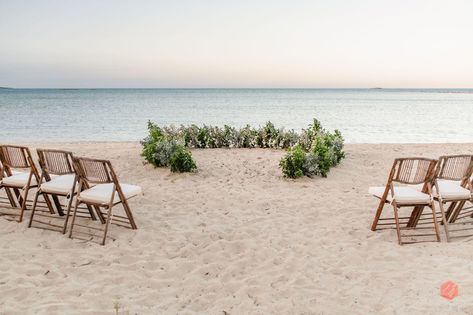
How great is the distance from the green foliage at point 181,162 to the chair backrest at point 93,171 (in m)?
3.89

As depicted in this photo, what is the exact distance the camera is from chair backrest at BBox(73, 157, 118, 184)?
512 cm

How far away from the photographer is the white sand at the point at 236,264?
386 centimetres

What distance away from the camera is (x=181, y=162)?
9227mm

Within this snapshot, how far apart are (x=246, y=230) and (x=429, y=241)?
7.84 ft

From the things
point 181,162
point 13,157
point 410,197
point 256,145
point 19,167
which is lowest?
point 256,145

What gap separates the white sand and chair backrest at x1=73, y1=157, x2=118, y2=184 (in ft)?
2.67

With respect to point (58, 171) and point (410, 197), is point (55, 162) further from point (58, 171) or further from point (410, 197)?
point (410, 197)

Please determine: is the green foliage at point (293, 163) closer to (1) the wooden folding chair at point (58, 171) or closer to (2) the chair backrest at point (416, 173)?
(2) the chair backrest at point (416, 173)

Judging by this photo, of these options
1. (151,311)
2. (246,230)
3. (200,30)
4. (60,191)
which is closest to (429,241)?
(246,230)

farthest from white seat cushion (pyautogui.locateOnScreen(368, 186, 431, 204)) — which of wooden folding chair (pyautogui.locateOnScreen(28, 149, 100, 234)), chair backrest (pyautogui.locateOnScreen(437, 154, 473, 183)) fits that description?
wooden folding chair (pyautogui.locateOnScreen(28, 149, 100, 234))

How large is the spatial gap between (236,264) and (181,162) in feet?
15.8

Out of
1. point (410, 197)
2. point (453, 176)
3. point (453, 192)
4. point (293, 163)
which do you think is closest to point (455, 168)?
point (453, 176)

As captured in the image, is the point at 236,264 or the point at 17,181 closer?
the point at 236,264

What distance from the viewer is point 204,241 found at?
541 cm
